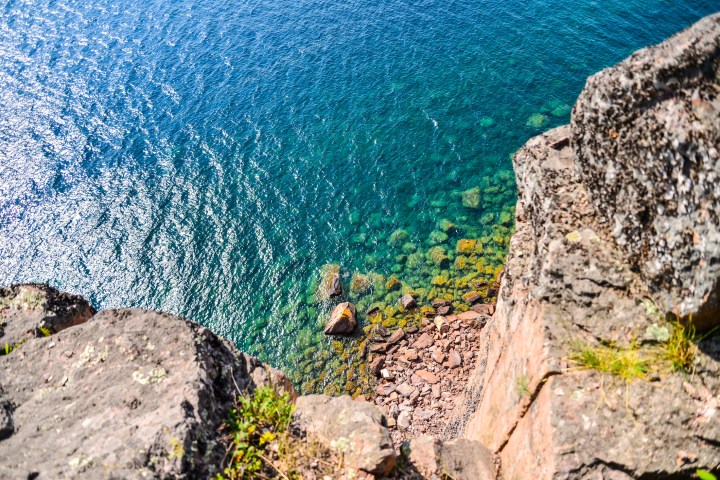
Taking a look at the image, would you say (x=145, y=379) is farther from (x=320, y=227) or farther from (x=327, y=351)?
(x=320, y=227)

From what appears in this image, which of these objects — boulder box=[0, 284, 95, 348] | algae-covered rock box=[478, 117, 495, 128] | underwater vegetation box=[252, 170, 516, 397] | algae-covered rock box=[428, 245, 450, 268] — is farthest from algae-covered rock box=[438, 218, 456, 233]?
boulder box=[0, 284, 95, 348]

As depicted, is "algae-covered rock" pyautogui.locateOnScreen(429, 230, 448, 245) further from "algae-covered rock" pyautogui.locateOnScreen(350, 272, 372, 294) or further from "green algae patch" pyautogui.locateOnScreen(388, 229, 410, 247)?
"algae-covered rock" pyautogui.locateOnScreen(350, 272, 372, 294)

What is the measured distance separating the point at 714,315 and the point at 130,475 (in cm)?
1006

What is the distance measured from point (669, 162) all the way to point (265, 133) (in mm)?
34631

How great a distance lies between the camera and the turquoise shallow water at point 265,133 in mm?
31016

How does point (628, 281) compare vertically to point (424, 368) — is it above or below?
above

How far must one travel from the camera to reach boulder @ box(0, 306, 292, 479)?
7.48 meters

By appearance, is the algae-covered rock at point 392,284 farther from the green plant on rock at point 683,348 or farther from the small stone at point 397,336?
the green plant on rock at point 683,348

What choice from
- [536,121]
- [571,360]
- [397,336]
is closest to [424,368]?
[397,336]

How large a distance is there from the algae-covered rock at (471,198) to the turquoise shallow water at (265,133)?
23.6 inches

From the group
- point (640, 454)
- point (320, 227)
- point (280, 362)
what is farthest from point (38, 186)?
point (640, 454)

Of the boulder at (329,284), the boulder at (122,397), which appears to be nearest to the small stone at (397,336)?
Result: the boulder at (329,284)

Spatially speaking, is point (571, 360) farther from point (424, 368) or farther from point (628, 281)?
point (424, 368)

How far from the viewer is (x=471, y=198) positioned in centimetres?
3234
